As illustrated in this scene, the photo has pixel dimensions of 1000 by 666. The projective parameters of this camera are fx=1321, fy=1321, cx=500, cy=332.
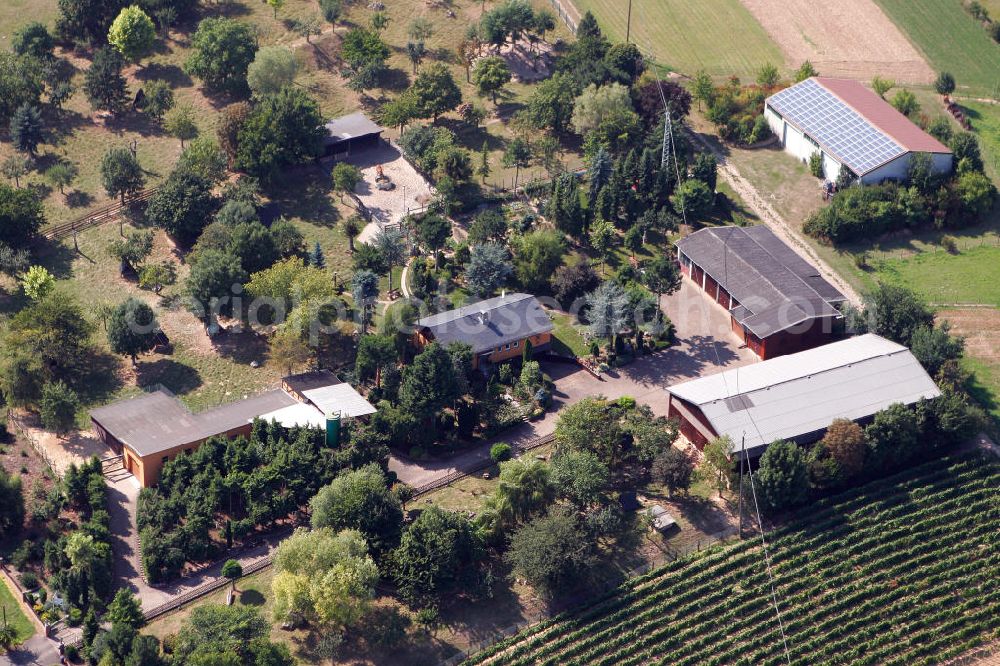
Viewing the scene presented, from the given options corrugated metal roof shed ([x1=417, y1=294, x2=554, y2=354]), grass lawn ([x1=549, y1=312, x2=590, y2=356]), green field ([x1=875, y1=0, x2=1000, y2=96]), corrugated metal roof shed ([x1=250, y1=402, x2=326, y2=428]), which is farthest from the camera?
green field ([x1=875, y1=0, x2=1000, y2=96])

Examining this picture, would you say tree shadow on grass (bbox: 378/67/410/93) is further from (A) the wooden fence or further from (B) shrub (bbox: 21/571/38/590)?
(B) shrub (bbox: 21/571/38/590)

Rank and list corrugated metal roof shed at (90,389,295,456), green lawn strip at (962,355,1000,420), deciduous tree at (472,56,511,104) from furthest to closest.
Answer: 1. deciduous tree at (472,56,511,104)
2. green lawn strip at (962,355,1000,420)
3. corrugated metal roof shed at (90,389,295,456)

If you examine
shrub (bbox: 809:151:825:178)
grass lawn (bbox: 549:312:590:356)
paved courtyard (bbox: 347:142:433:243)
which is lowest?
grass lawn (bbox: 549:312:590:356)

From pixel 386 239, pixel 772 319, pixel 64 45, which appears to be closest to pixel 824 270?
pixel 772 319

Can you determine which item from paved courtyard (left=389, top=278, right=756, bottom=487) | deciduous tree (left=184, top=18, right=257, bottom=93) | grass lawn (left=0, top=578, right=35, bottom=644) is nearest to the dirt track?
paved courtyard (left=389, top=278, right=756, bottom=487)

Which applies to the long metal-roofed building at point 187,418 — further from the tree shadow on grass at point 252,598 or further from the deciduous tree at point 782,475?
the deciduous tree at point 782,475

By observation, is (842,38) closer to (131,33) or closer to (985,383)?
(985,383)

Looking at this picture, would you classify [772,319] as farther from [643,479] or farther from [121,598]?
[121,598]

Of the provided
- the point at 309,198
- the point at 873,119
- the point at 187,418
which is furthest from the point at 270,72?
the point at 873,119
